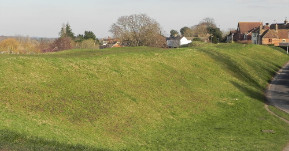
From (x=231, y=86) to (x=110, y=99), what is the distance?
63.0ft

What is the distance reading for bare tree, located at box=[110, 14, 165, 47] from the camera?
309 ft

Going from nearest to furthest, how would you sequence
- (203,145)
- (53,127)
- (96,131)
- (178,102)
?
1. (53,127)
2. (96,131)
3. (203,145)
4. (178,102)

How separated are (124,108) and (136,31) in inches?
2899

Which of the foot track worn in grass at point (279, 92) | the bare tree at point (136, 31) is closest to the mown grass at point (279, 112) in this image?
the foot track worn in grass at point (279, 92)

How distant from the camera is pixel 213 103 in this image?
101 ft

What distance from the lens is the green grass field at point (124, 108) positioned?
17.2 meters

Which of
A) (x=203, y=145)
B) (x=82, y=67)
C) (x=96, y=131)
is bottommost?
(x=203, y=145)

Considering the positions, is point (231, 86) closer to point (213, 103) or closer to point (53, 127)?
point (213, 103)

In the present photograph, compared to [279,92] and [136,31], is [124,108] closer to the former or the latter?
[279,92]

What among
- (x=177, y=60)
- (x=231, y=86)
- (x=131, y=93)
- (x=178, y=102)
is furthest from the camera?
(x=177, y=60)

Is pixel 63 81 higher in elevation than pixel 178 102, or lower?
higher

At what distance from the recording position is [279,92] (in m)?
39.3

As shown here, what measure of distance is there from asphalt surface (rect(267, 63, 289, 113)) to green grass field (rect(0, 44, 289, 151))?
1510 mm

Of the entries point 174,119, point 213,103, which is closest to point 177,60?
point 213,103
